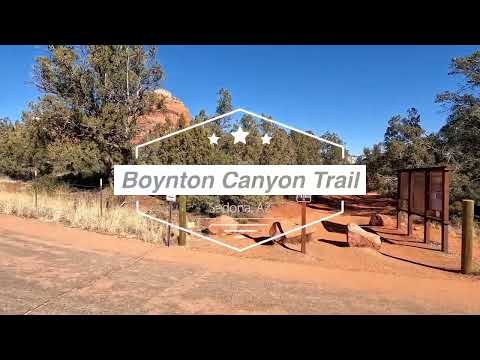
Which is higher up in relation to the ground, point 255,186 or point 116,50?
point 116,50

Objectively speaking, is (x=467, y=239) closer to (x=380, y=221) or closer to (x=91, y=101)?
(x=380, y=221)

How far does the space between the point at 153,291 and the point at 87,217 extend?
5.36 m

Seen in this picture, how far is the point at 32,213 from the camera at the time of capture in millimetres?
9859

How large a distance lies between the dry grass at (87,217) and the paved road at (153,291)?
2064mm

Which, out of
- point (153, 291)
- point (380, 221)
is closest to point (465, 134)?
point (380, 221)

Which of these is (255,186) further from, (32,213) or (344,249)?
(32,213)

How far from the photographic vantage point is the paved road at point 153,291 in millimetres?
3680

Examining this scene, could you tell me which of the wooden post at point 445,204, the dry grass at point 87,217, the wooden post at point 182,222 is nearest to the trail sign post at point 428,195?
the wooden post at point 445,204

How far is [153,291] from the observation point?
4.20m

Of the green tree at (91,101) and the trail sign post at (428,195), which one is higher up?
the green tree at (91,101)

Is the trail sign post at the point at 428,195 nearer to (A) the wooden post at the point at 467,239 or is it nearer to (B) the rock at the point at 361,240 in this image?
(B) the rock at the point at 361,240
